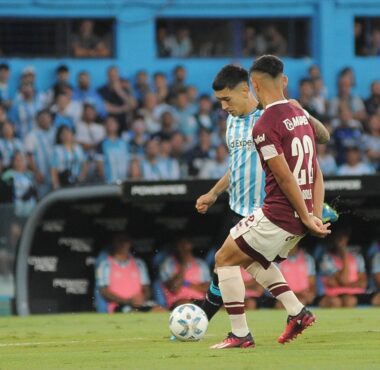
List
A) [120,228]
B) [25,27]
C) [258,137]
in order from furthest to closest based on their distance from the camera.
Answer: [25,27] < [120,228] < [258,137]

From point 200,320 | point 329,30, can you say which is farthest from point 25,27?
point 200,320

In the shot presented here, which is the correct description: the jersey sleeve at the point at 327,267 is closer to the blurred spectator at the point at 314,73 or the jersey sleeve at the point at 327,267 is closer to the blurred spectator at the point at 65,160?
the blurred spectator at the point at 65,160

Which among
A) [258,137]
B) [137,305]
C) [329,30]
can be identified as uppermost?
[329,30]

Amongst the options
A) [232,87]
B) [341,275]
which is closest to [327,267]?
[341,275]

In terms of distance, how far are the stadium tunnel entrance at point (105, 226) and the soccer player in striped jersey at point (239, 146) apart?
17.2ft

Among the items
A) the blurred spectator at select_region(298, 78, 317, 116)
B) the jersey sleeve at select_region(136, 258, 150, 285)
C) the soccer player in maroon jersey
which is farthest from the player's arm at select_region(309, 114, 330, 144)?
the blurred spectator at select_region(298, 78, 317, 116)

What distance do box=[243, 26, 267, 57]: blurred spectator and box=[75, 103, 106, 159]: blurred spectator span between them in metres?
5.25

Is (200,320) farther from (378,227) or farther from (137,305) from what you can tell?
(378,227)

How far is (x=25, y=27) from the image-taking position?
2381 centimetres

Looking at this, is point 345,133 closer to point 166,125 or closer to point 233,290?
point 166,125

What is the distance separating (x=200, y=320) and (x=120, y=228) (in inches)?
296

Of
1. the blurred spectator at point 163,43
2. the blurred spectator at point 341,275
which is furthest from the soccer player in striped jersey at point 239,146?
the blurred spectator at point 163,43

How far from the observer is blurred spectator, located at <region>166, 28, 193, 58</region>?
2442 cm

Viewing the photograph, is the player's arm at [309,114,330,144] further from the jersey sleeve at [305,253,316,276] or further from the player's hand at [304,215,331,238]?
the jersey sleeve at [305,253,316,276]
